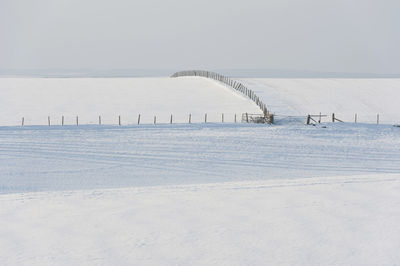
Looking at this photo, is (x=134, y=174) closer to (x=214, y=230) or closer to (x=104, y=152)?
(x=104, y=152)

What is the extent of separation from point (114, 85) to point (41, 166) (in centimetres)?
4783

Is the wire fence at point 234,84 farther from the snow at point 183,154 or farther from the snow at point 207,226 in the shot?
the snow at point 207,226

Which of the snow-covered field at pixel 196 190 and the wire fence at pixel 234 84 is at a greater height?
the wire fence at pixel 234 84

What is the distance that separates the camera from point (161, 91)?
67.2 metres

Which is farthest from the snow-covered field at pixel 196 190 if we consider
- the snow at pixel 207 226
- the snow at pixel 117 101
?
the snow at pixel 117 101

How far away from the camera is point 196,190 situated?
1748 cm

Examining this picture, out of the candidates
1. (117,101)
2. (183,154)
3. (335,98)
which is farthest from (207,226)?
(335,98)

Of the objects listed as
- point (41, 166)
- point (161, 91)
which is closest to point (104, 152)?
point (41, 166)

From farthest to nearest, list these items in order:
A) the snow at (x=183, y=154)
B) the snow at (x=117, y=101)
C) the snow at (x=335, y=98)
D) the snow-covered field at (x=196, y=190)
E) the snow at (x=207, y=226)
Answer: the snow at (x=335, y=98) → the snow at (x=117, y=101) → the snow at (x=183, y=154) → the snow-covered field at (x=196, y=190) → the snow at (x=207, y=226)

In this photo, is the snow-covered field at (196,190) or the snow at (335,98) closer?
the snow-covered field at (196,190)

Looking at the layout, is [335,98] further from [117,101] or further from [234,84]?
[117,101]

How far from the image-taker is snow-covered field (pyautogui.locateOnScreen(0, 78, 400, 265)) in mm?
11312

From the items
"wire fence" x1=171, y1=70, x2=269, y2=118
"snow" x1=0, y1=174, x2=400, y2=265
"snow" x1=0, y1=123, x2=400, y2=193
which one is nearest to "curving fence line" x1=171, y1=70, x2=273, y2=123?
"wire fence" x1=171, y1=70, x2=269, y2=118

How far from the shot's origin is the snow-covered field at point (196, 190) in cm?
1131
